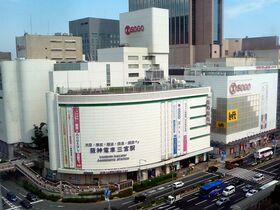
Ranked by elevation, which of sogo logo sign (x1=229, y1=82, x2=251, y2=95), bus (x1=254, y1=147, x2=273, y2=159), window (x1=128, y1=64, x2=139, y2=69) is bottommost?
bus (x1=254, y1=147, x2=273, y2=159)

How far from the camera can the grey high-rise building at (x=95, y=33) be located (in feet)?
490

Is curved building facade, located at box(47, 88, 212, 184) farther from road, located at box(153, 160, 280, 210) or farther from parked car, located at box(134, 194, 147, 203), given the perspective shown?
road, located at box(153, 160, 280, 210)

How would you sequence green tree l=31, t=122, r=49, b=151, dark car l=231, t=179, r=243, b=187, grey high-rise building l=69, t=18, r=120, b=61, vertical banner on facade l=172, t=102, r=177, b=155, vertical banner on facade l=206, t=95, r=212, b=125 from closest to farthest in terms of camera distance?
dark car l=231, t=179, r=243, b=187 < vertical banner on facade l=172, t=102, r=177, b=155 < vertical banner on facade l=206, t=95, r=212, b=125 < green tree l=31, t=122, r=49, b=151 < grey high-rise building l=69, t=18, r=120, b=61

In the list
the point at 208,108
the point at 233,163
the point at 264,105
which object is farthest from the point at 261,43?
the point at 233,163

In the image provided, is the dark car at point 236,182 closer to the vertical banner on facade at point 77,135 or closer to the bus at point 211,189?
the bus at point 211,189

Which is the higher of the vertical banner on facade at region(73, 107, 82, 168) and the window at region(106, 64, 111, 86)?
the window at region(106, 64, 111, 86)

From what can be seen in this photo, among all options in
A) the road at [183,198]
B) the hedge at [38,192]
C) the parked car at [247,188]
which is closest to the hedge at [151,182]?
the road at [183,198]

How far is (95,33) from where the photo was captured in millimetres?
150250

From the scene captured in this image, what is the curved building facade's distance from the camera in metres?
53.6

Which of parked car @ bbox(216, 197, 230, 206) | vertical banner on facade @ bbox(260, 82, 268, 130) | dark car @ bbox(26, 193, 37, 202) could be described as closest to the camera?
parked car @ bbox(216, 197, 230, 206)

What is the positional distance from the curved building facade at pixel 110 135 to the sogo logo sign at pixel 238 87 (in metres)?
17.0

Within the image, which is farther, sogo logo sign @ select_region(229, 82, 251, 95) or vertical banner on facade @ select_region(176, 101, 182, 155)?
sogo logo sign @ select_region(229, 82, 251, 95)

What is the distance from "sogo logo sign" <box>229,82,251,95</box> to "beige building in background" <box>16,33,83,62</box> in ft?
186

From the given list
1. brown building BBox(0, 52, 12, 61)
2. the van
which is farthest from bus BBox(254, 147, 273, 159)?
brown building BBox(0, 52, 12, 61)
